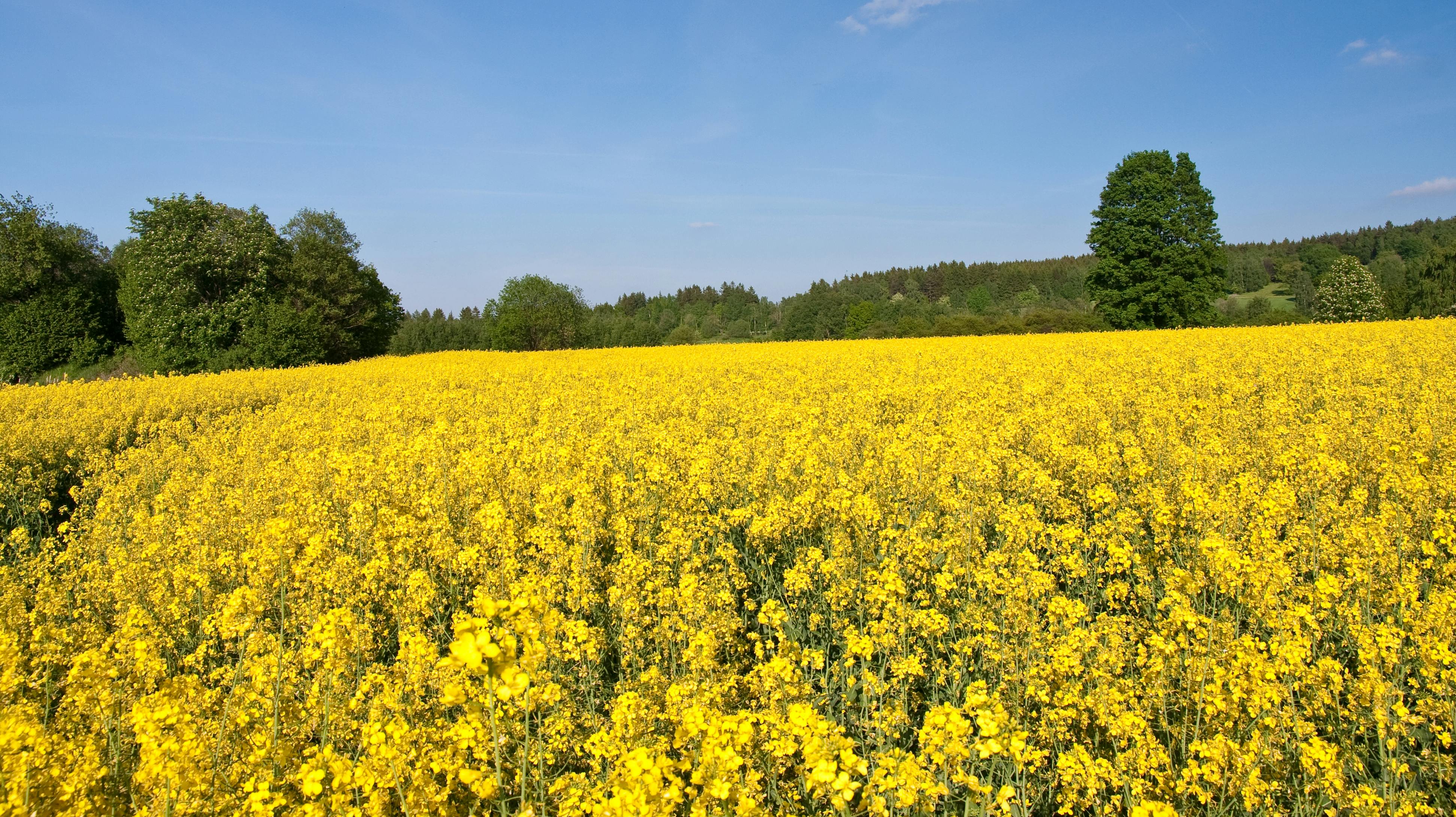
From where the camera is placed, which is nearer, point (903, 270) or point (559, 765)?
point (559, 765)

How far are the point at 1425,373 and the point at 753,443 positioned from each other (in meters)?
12.5

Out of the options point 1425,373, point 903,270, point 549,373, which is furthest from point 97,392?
point 903,270

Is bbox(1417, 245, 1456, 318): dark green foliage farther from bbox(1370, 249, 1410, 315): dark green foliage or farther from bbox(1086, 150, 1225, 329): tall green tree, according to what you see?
bbox(1086, 150, 1225, 329): tall green tree

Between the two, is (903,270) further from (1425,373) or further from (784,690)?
(784,690)

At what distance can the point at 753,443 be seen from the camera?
8414mm

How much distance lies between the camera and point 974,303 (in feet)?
322

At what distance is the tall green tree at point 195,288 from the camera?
117 ft

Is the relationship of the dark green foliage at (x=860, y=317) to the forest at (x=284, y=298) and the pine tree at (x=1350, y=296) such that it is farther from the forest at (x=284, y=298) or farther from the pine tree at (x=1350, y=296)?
the pine tree at (x=1350, y=296)

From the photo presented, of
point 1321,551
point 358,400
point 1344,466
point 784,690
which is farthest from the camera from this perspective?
point 358,400

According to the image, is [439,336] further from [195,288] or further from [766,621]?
[766,621]

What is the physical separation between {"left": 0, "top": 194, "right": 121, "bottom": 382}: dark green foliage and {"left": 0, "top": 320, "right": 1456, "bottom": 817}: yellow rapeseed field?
41318mm

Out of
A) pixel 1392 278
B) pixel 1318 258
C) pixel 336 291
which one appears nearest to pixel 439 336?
pixel 336 291

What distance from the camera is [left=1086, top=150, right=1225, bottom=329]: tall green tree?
40031 mm

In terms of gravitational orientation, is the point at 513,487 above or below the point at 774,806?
above
